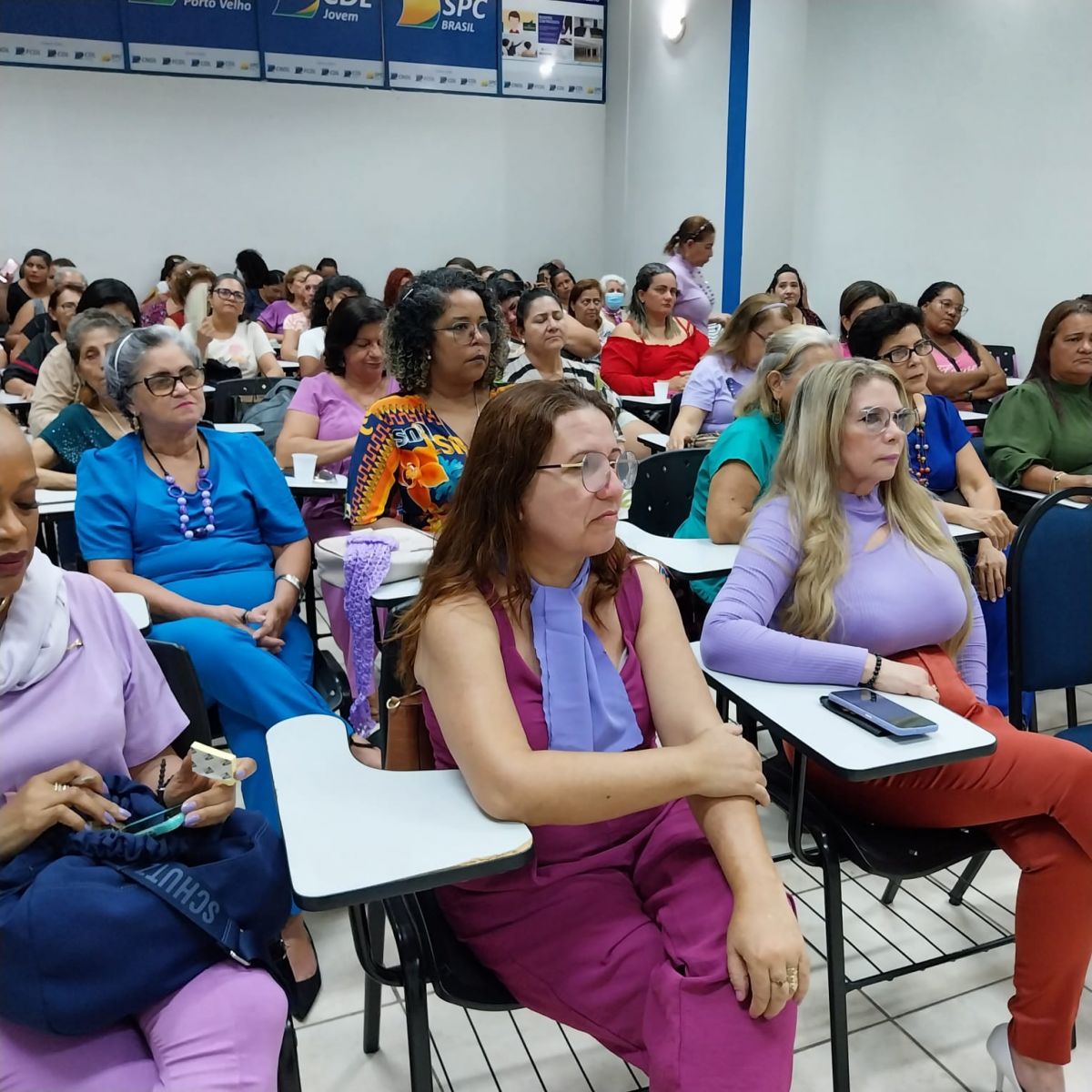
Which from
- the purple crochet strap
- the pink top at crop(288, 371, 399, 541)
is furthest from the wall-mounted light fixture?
the purple crochet strap

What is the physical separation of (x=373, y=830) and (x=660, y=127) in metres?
8.51

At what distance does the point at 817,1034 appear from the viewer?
175 cm

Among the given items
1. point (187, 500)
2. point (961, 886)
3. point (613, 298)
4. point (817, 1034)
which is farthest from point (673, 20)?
point (817, 1034)

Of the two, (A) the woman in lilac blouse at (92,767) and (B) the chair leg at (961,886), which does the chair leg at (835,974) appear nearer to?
(B) the chair leg at (961,886)

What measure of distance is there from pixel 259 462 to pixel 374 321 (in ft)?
3.19

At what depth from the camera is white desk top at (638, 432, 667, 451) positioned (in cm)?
397

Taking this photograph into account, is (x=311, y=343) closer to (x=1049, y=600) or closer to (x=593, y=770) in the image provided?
(x=1049, y=600)

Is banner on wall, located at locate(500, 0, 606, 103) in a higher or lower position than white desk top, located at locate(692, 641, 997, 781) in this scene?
higher

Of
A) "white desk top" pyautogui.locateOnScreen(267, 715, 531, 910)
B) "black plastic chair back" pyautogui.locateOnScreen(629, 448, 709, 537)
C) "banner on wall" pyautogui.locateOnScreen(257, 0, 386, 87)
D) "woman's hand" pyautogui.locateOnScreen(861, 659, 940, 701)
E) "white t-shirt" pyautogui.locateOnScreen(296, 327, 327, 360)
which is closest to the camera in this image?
"white desk top" pyautogui.locateOnScreen(267, 715, 531, 910)

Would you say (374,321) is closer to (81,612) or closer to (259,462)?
(259,462)

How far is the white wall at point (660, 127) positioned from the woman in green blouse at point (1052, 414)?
467 centimetres

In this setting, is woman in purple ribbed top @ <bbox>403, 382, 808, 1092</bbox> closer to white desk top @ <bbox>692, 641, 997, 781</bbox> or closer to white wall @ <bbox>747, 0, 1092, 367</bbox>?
white desk top @ <bbox>692, 641, 997, 781</bbox>

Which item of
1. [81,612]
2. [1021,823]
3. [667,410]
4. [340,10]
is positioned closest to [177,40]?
[340,10]

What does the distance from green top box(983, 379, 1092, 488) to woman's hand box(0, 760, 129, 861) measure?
2967mm
